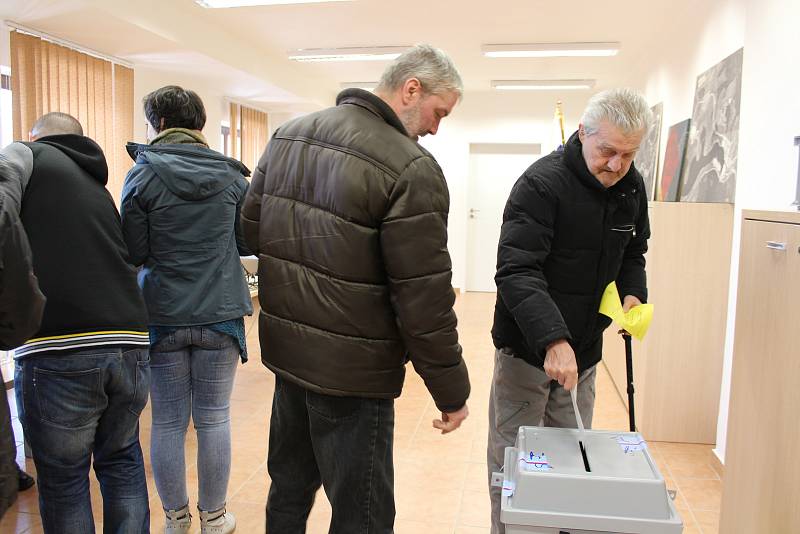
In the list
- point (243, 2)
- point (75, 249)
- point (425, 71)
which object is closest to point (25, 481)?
point (75, 249)

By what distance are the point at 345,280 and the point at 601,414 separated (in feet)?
9.78

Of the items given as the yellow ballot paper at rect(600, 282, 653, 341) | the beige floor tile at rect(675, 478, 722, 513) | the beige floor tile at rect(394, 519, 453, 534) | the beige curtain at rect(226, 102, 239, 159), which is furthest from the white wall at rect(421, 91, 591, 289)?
the yellow ballot paper at rect(600, 282, 653, 341)

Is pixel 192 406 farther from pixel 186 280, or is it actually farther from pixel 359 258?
pixel 359 258

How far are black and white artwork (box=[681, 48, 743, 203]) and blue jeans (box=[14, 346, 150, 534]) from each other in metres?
3.07

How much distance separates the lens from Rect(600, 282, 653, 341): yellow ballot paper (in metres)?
1.70

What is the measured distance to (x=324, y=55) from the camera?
6.49 meters

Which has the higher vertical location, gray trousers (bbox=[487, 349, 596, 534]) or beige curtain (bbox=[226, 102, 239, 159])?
beige curtain (bbox=[226, 102, 239, 159])

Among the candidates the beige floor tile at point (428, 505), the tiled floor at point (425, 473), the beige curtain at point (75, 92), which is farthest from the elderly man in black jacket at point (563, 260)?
the beige curtain at point (75, 92)

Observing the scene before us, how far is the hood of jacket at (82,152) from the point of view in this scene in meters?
1.63

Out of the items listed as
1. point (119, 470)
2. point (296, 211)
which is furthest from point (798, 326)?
point (119, 470)

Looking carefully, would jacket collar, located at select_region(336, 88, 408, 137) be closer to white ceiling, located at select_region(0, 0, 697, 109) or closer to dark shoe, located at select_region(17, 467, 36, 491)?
dark shoe, located at select_region(17, 467, 36, 491)

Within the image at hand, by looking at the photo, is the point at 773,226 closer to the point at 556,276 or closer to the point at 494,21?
the point at 556,276

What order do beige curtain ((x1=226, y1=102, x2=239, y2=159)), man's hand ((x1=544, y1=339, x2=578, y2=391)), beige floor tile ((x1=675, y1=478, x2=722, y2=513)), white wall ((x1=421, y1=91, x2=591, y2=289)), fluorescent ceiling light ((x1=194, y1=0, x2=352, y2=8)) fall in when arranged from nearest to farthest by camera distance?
man's hand ((x1=544, y1=339, x2=578, y2=391))
beige floor tile ((x1=675, y1=478, x2=722, y2=513))
fluorescent ceiling light ((x1=194, y1=0, x2=352, y2=8))
beige curtain ((x1=226, y1=102, x2=239, y2=159))
white wall ((x1=421, y1=91, x2=591, y2=289))

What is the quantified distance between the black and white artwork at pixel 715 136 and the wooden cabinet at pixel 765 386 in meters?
1.79
